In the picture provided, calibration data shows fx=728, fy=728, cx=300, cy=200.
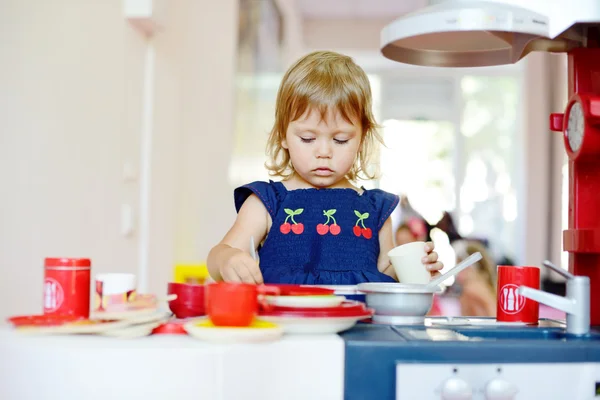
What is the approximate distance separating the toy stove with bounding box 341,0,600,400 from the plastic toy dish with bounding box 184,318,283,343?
0.12 metres

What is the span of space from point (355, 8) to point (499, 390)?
23.1ft

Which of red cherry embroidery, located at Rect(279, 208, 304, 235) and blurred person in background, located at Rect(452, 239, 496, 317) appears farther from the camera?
blurred person in background, located at Rect(452, 239, 496, 317)

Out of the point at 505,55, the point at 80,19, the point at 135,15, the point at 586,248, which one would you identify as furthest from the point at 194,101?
the point at 586,248

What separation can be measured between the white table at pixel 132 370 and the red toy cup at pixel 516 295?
1.80 ft

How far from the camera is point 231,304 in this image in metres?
1.11

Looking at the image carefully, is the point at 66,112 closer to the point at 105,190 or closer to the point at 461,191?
the point at 105,190

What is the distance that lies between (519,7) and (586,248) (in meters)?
0.47

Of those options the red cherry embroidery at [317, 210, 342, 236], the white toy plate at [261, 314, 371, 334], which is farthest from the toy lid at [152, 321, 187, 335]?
the red cherry embroidery at [317, 210, 342, 236]

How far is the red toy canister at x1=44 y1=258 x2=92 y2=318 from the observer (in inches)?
47.1

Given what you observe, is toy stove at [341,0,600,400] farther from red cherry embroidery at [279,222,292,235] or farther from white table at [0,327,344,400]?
red cherry embroidery at [279,222,292,235]

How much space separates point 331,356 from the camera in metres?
1.09

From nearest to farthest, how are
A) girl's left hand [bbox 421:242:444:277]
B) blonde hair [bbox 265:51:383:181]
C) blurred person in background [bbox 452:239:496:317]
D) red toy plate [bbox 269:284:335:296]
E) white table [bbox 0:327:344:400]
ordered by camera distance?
white table [bbox 0:327:344:400] < red toy plate [bbox 269:284:335:296] < girl's left hand [bbox 421:242:444:277] < blonde hair [bbox 265:51:383:181] < blurred person in background [bbox 452:239:496:317]

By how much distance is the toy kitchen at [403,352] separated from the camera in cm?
102

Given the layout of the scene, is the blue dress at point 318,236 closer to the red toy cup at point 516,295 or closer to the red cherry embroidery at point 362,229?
the red cherry embroidery at point 362,229
